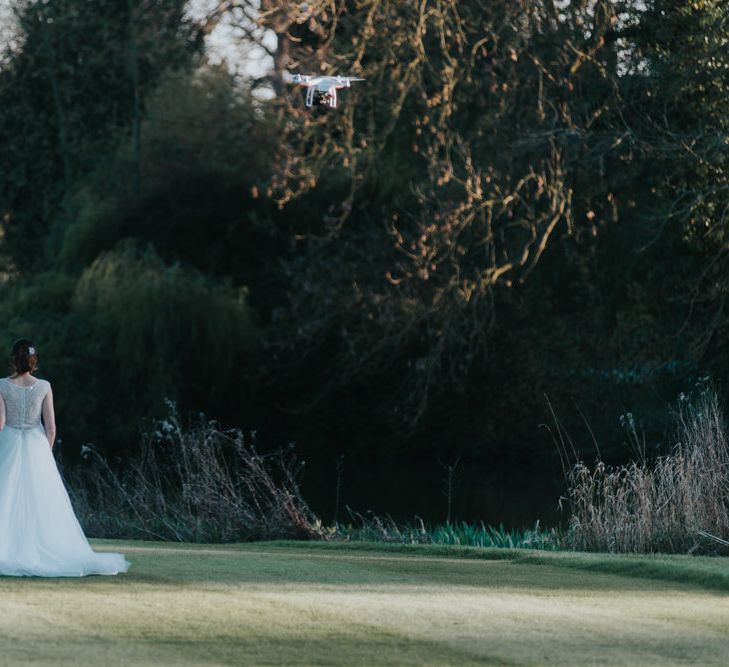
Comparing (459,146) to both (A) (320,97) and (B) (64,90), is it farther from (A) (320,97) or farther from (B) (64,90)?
(B) (64,90)

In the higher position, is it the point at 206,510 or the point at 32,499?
the point at 32,499

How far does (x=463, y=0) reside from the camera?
869 inches

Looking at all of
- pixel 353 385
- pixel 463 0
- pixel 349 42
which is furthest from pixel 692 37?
pixel 353 385

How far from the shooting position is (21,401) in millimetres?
10203

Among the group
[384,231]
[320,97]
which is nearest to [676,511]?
[320,97]

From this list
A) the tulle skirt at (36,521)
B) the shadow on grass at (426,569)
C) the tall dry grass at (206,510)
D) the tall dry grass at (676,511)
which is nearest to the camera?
the shadow on grass at (426,569)

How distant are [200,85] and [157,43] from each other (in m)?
2.96

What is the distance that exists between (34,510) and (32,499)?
0.09 m

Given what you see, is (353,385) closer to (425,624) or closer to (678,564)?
(678,564)

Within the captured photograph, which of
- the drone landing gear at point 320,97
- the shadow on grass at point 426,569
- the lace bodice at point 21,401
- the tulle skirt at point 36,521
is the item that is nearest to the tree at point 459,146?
the drone landing gear at point 320,97

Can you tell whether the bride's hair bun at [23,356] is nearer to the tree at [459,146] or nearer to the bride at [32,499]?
the bride at [32,499]

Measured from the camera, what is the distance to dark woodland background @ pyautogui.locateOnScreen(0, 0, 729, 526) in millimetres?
19938

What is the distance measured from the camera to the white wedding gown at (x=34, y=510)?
973 centimetres

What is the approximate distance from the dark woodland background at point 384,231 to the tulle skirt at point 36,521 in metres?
7.08
